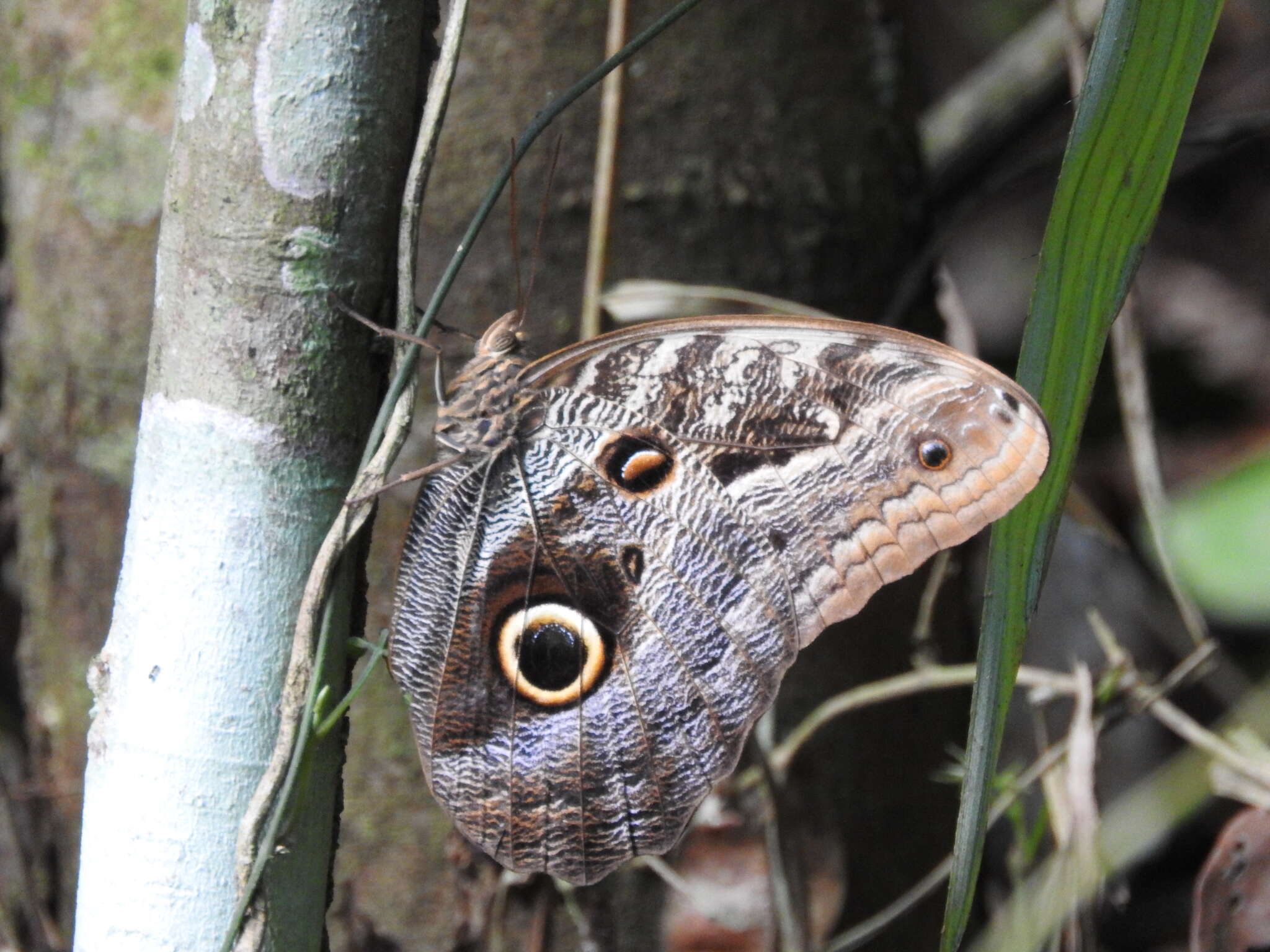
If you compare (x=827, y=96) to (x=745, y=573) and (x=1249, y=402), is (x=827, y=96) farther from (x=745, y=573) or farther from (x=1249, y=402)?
(x=1249, y=402)

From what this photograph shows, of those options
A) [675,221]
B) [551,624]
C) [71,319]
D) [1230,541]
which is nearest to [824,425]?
[551,624]

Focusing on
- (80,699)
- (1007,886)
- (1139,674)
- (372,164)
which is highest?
(372,164)

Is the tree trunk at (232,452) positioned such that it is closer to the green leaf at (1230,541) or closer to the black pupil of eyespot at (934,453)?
the black pupil of eyespot at (934,453)

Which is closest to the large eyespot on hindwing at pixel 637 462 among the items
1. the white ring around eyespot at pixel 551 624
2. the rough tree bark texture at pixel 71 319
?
the white ring around eyespot at pixel 551 624

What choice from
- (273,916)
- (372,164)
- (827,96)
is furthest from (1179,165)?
(273,916)

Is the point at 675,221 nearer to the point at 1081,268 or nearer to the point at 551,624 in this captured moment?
the point at 551,624

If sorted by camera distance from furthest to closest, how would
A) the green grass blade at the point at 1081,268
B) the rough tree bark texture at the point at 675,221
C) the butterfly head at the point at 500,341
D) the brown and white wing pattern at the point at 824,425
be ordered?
the rough tree bark texture at the point at 675,221 < the butterfly head at the point at 500,341 < the brown and white wing pattern at the point at 824,425 < the green grass blade at the point at 1081,268
